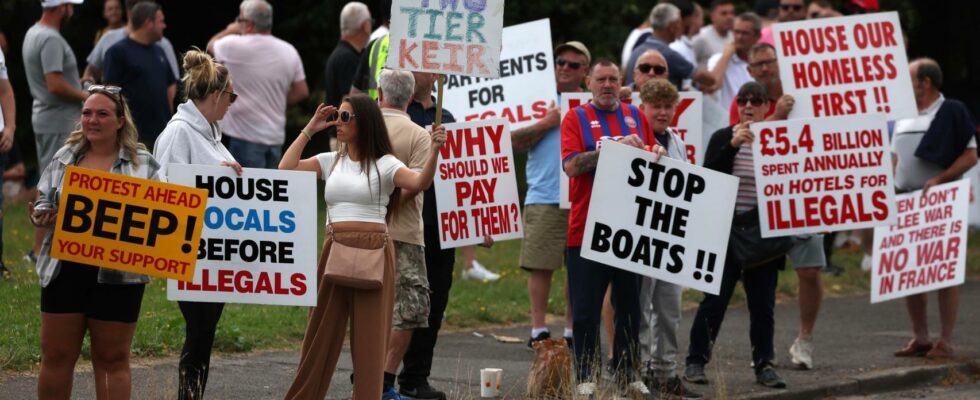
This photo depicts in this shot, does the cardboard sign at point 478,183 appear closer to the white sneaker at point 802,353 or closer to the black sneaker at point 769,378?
the black sneaker at point 769,378

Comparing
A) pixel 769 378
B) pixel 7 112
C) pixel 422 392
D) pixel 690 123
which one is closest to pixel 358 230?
pixel 422 392

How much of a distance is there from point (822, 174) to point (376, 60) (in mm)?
3064

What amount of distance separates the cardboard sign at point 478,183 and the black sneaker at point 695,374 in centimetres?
141

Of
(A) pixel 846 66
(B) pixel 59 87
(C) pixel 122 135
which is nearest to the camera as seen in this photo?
(C) pixel 122 135

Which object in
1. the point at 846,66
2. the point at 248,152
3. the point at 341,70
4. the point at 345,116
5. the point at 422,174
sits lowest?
the point at 422,174

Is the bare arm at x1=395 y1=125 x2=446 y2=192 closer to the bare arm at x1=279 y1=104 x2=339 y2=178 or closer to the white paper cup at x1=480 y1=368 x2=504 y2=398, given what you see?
the bare arm at x1=279 y1=104 x2=339 y2=178

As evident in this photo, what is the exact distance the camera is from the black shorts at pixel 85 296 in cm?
710

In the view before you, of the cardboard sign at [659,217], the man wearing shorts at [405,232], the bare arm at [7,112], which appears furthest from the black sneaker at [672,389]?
the bare arm at [7,112]

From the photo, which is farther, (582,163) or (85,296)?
(582,163)

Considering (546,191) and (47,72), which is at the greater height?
(47,72)

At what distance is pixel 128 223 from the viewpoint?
23.5ft

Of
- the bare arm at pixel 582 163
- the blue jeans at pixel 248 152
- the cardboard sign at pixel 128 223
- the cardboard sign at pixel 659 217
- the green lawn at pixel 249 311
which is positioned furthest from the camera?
the blue jeans at pixel 248 152

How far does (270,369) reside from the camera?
9.90m

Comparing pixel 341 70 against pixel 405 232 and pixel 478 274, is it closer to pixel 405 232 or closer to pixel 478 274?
pixel 478 274
